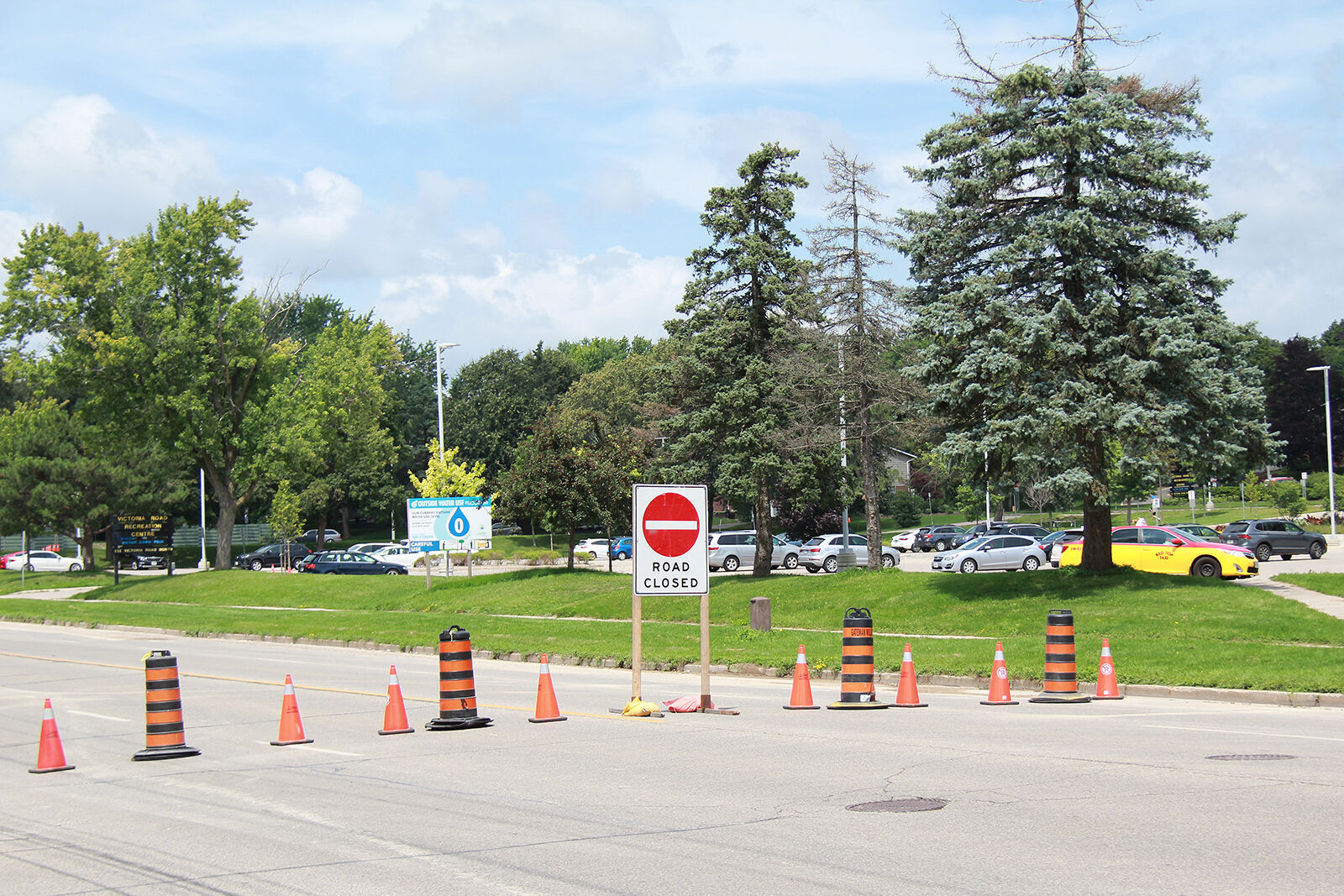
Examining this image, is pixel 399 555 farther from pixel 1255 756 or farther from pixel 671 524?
pixel 1255 756

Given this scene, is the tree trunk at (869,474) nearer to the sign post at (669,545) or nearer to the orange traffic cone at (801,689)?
the orange traffic cone at (801,689)

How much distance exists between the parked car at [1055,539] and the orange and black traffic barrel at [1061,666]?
31.3 m

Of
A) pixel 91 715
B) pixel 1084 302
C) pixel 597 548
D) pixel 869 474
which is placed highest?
pixel 1084 302

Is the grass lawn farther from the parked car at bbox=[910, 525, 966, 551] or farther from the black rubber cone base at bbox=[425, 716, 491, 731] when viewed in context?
the parked car at bbox=[910, 525, 966, 551]

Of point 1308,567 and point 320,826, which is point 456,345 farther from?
point 320,826

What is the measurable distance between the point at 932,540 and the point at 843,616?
39.0 meters

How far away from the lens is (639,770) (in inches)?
419

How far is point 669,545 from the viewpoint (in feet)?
47.4

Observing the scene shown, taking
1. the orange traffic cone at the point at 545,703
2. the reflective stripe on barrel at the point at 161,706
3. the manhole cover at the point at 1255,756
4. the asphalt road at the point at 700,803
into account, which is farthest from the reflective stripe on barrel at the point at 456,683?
the manhole cover at the point at 1255,756

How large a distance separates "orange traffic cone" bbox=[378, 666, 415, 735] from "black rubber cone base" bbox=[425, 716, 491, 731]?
0.25 meters

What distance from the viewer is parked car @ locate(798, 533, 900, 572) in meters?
48.8

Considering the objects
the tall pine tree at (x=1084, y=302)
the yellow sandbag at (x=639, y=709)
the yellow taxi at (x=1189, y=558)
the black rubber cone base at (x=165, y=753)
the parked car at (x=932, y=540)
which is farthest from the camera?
the parked car at (x=932, y=540)

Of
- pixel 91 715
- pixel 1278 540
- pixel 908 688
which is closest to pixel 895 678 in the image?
pixel 908 688

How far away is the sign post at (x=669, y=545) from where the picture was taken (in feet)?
46.8
